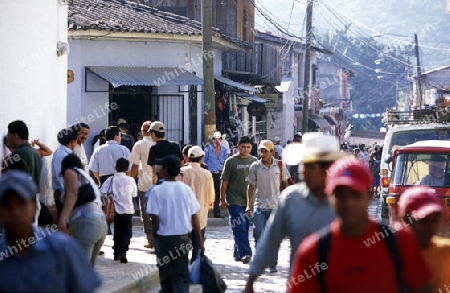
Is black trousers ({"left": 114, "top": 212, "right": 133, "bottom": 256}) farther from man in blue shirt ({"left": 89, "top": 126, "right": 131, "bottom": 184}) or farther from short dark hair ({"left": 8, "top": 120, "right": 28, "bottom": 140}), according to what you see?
short dark hair ({"left": 8, "top": 120, "right": 28, "bottom": 140})

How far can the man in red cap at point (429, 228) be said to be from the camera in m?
5.69

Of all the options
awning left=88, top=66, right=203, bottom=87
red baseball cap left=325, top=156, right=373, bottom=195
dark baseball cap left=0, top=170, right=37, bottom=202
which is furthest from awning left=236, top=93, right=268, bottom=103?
red baseball cap left=325, top=156, right=373, bottom=195

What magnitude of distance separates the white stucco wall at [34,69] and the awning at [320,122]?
125 ft

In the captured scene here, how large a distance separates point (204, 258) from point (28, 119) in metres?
4.50

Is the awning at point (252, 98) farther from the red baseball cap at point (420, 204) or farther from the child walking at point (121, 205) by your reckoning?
the red baseball cap at point (420, 204)

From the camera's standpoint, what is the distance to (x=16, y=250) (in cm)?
474

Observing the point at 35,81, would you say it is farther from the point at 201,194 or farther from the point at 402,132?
the point at 402,132

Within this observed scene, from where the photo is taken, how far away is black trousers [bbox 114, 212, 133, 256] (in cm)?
1241

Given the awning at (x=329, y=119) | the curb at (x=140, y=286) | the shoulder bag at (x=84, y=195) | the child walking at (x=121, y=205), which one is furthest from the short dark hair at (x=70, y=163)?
the awning at (x=329, y=119)

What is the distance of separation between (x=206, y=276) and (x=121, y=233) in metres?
3.28

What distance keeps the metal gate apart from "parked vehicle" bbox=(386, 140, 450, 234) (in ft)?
25.5

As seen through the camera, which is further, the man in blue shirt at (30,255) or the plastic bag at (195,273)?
the plastic bag at (195,273)

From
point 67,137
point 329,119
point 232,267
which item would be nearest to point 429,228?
point 67,137

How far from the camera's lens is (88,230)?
28.0 ft
